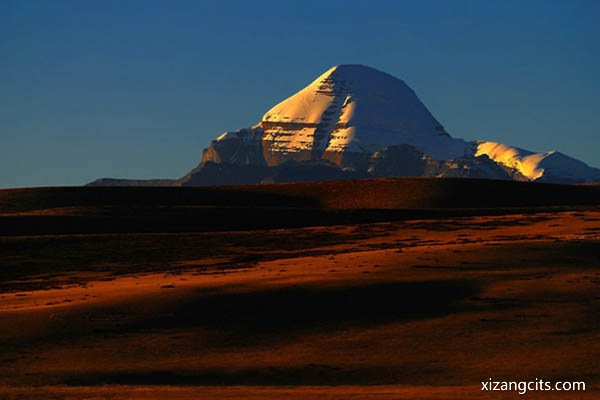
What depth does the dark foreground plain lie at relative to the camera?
33.4 m

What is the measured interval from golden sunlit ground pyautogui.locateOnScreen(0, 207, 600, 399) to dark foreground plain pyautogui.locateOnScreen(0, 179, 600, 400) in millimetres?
94

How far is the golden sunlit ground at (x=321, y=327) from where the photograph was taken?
109ft

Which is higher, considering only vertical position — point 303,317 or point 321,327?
point 303,317

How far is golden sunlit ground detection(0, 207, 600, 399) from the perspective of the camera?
3312 centimetres

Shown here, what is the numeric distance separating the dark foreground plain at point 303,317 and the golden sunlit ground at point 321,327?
0.09 meters

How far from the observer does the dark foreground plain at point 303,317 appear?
1315 inches

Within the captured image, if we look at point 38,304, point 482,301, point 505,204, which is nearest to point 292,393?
point 482,301

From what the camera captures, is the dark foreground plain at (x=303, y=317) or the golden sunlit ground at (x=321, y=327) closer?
the golden sunlit ground at (x=321, y=327)

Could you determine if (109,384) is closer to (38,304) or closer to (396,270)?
(38,304)

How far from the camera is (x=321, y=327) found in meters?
41.0

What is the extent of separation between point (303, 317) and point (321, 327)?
1525 millimetres

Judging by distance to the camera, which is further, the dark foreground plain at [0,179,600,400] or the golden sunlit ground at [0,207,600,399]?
the dark foreground plain at [0,179,600,400]

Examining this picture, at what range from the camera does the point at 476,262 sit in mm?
53281

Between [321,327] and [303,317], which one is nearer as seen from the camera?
[321,327]
